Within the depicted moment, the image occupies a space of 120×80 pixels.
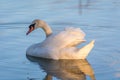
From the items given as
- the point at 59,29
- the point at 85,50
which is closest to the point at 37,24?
the point at 59,29

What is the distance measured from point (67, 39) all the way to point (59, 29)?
1.60 m

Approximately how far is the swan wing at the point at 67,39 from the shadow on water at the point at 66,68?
317 mm

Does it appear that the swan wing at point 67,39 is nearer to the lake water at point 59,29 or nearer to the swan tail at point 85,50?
the swan tail at point 85,50

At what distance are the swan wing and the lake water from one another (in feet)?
1.08

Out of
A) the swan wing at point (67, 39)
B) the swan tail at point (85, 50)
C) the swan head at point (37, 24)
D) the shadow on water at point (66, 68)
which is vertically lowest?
the shadow on water at point (66, 68)

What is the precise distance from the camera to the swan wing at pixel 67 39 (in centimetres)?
987

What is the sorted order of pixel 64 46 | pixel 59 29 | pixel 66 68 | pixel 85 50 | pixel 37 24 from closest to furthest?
pixel 66 68, pixel 85 50, pixel 64 46, pixel 37 24, pixel 59 29

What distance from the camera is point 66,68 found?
929 centimetres

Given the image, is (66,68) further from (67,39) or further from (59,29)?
(59,29)

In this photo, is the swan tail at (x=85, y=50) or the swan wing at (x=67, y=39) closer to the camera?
the swan tail at (x=85, y=50)

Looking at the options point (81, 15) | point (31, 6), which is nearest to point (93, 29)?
point (81, 15)

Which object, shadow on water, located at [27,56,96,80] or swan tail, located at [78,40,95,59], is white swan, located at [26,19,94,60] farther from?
shadow on water, located at [27,56,96,80]

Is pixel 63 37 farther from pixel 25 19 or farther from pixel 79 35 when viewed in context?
pixel 25 19

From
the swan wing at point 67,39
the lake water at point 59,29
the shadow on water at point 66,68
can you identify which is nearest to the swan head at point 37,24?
the lake water at point 59,29
